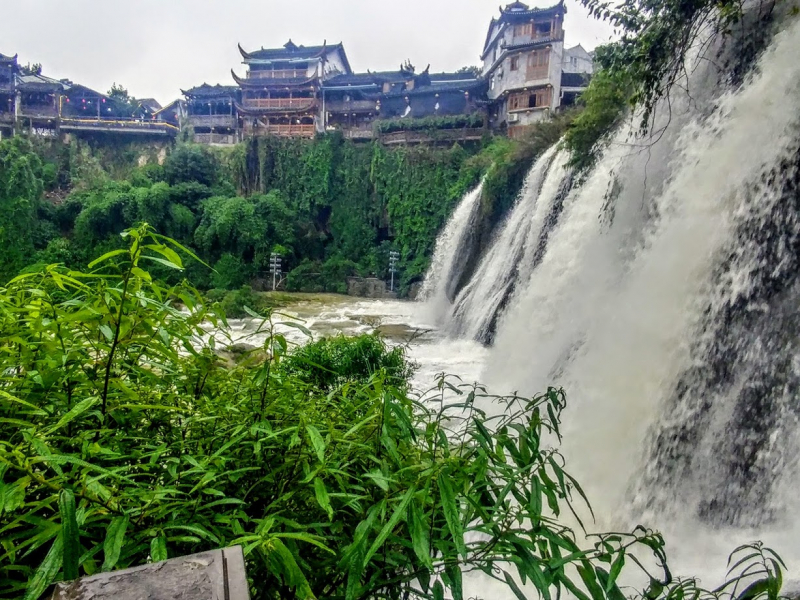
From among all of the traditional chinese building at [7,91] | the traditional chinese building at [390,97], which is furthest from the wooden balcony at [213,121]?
the traditional chinese building at [7,91]

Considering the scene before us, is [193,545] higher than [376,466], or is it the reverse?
[376,466]

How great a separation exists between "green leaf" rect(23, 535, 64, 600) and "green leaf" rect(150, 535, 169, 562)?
0.14 meters

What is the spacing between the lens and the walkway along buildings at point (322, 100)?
2150cm

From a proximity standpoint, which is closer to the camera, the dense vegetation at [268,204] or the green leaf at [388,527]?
the green leaf at [388,527]

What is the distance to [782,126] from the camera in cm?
383

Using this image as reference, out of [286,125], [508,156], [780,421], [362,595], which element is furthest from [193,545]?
[286,125]

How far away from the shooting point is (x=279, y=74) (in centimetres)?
2667

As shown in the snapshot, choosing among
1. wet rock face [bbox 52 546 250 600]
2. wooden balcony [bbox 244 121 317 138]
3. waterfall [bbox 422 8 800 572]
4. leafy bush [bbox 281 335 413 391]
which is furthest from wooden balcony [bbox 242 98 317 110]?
wet rock face [bbox 52 546 250 600]

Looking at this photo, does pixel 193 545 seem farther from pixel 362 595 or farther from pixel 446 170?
pixel 446 170

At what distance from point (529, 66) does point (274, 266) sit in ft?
44.6

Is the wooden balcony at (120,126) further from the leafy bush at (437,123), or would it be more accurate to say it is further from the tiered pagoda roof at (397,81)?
the leafy bush at (437,123)

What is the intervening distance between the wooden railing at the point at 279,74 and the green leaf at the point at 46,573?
28.9 m

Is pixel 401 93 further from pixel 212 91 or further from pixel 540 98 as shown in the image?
pixel 212 91

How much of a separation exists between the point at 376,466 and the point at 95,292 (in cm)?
87
